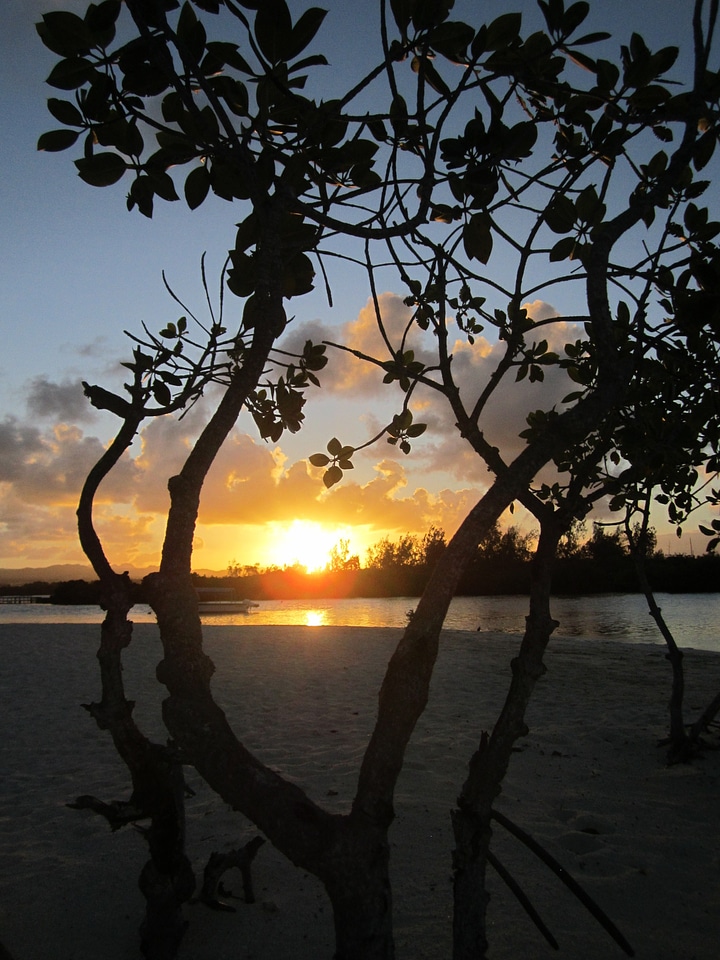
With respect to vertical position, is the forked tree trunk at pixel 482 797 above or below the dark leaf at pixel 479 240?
below

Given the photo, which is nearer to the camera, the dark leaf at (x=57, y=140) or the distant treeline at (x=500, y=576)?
the dark leaf at (x=57, y=140)

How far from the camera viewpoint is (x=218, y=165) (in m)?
2.61

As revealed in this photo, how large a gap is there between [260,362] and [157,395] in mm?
704

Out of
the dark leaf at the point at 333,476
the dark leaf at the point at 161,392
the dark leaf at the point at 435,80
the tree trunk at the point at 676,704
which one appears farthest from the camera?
the tree trunk at the point at 676,704

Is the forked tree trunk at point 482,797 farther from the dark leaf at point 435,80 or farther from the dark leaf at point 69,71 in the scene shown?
the dark leaf at point 69,71

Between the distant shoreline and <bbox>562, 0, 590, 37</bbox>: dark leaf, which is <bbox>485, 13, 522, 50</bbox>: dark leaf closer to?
<bbox>562, 0, 590, 37</bbox>: dark leaf

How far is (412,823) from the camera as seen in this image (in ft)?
14.4

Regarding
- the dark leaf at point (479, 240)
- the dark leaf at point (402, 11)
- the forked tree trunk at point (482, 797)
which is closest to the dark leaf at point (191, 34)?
the dark leaf at point (402, 11)

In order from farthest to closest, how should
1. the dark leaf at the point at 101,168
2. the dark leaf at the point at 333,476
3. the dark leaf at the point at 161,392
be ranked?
1. the dark leaf at the point at 161,392
2. the dark leaf at the point at 333,476
3. the dark leaf at the point at 101,168

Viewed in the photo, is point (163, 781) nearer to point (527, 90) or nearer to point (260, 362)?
point (260, 362)

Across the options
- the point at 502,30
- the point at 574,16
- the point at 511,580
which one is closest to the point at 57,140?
the point at 502,30

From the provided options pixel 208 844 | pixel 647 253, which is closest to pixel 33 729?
pixel 208 844

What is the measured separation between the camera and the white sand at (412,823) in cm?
308

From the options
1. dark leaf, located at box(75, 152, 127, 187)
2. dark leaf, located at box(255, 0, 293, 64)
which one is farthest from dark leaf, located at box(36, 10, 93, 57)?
dark leaf, located at box(255, 0, 293, 64)
